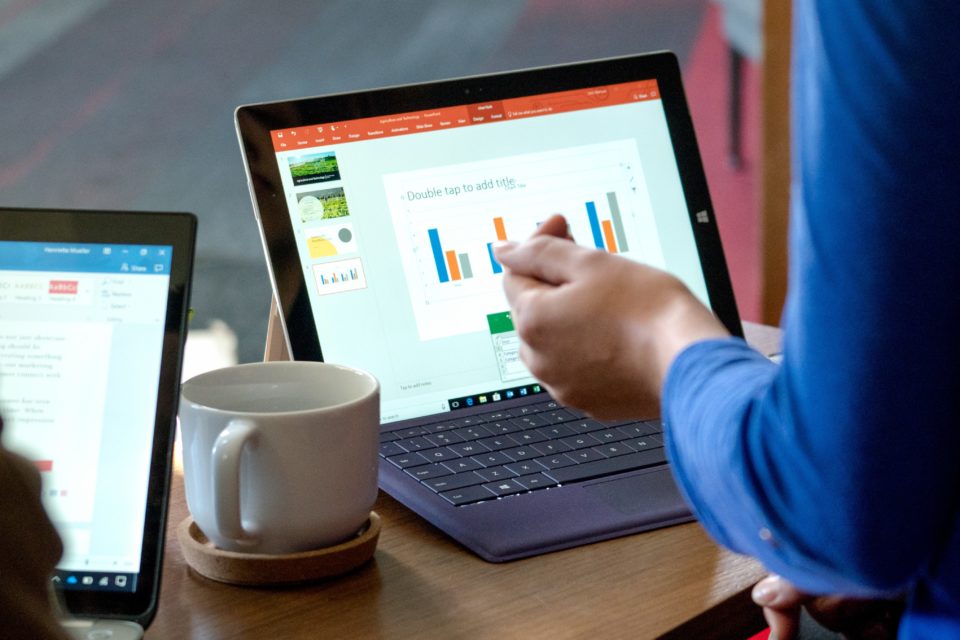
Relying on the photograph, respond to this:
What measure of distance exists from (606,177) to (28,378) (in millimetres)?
537

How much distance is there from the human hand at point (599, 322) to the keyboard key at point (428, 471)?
0.21 m

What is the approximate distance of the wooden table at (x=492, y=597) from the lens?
604 millimetres

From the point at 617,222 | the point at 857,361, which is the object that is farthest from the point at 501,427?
the point at 857,361

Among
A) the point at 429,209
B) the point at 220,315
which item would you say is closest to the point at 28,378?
the point at 429,209

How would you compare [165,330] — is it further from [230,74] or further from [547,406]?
[230,74]

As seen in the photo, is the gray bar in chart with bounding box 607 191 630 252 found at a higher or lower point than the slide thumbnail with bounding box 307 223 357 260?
lower

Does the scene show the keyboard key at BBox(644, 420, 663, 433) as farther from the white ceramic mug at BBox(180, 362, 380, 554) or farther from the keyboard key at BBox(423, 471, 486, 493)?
the white ceramic mug at BBox(180, 362, 380, 554)

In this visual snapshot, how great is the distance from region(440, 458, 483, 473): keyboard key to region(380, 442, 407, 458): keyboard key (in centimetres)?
4

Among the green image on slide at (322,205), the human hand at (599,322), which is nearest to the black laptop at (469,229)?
the green image on slide at (322,205)

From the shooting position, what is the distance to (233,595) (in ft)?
2.10

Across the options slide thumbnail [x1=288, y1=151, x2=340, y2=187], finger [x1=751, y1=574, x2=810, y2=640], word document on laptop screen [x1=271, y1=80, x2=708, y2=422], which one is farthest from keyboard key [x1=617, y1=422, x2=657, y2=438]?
slide thumbnail [x1=288, y1=151, x2=340, y2=187]

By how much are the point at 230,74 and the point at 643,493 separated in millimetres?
3195

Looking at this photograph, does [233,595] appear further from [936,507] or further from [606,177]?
[606,177]

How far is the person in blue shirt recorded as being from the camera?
40 cm
